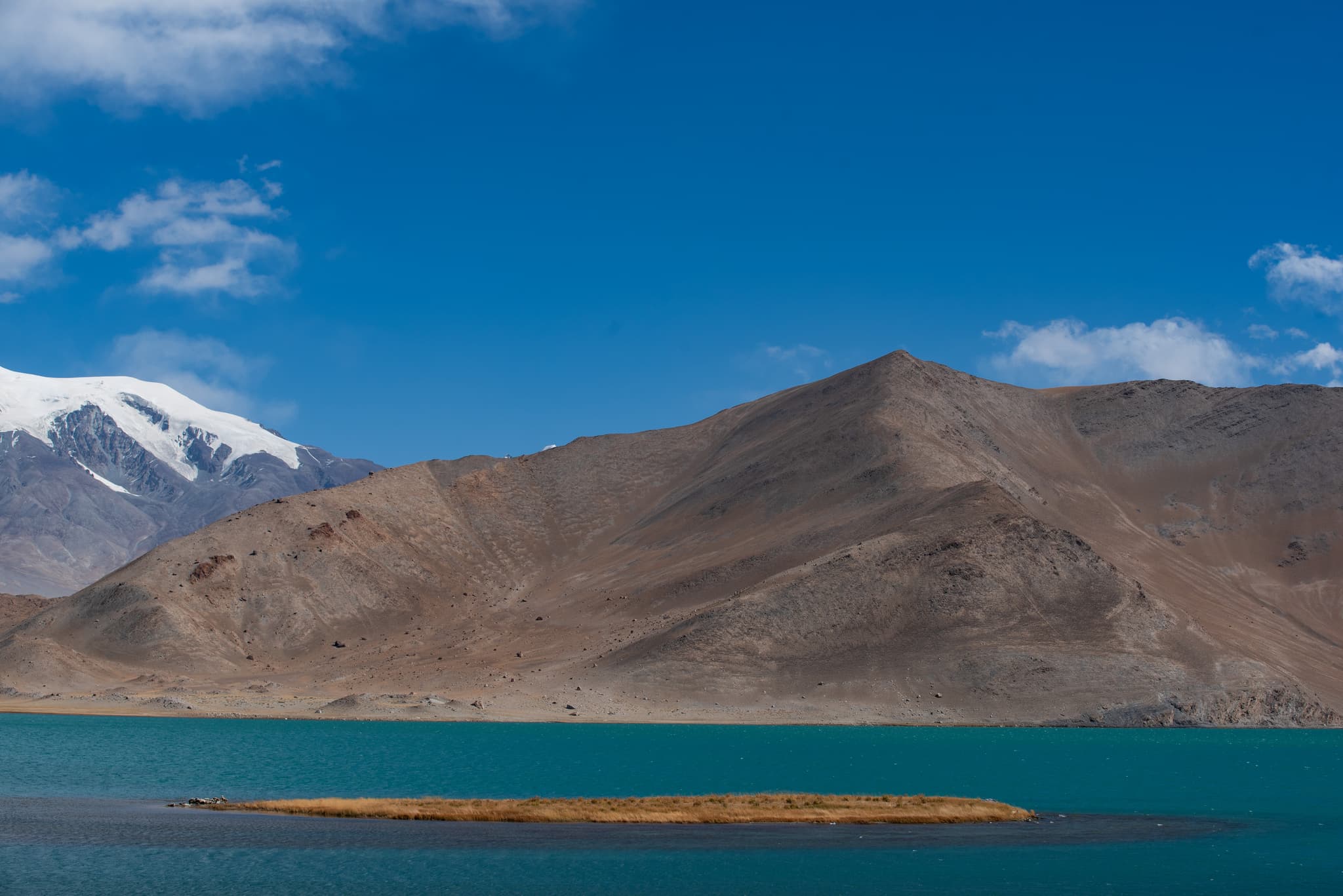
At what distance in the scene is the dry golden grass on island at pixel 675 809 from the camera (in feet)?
185

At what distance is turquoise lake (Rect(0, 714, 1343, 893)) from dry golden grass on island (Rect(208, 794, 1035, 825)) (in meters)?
1.72

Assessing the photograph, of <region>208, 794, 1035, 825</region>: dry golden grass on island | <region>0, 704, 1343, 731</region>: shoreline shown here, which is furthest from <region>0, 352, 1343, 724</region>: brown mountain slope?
<region>208, 794, 1035, 825</region>: dry golden grass on island

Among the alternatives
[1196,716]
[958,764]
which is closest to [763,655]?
[1196,716]

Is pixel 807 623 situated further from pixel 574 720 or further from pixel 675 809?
pixel 675 809

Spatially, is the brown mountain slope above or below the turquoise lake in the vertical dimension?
above

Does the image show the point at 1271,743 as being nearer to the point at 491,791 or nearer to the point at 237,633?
the point at 491,791

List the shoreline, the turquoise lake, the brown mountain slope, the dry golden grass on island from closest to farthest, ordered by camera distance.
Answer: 1. the turquoise lake
2. the dry golden grass on island
3. the shoreline
4. the brown mountain slope

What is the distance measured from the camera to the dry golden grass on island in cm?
5631

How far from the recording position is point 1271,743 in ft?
409

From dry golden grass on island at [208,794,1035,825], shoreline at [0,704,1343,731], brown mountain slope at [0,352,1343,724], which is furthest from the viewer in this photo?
brown mountain slope at [0,352,1343,724]

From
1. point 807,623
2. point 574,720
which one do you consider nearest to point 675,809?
point 574,720

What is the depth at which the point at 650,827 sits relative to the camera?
5506 cm

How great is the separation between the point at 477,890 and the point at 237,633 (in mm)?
152280

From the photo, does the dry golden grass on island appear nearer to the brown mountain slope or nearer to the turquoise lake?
the turquoise lake
